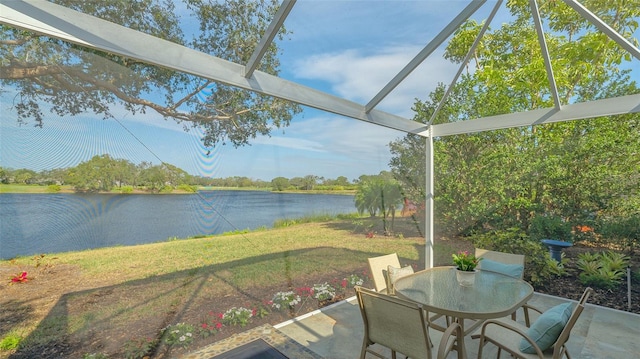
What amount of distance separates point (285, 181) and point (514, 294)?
8.52ft

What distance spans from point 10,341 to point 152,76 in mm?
2193

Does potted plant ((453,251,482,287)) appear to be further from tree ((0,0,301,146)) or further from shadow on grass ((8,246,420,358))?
tree ((0,0,301,146))

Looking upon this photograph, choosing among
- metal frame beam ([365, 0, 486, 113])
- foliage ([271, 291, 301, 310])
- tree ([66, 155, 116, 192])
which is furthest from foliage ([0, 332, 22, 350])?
metal frame beam ([365, 0, 486, 113])

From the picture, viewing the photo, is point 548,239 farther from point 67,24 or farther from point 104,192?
point 67,24

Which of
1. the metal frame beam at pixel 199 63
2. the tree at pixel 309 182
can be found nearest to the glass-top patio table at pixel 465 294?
the tree at pixel 309 182

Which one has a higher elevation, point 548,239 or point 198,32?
point 198,32

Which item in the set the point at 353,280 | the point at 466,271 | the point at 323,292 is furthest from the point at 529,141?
the point at 323,292

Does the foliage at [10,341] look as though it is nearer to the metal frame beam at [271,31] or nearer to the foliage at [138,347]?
the foliage at [138,347]

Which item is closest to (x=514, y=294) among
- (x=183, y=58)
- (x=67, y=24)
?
(x=183, y=58)

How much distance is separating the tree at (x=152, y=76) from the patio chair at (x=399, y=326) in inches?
86.9

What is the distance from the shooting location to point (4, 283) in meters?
1.86

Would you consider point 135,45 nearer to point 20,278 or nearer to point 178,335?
point 20,278

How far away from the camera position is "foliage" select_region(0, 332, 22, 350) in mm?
1865

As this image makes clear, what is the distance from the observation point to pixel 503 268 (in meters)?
3.20
